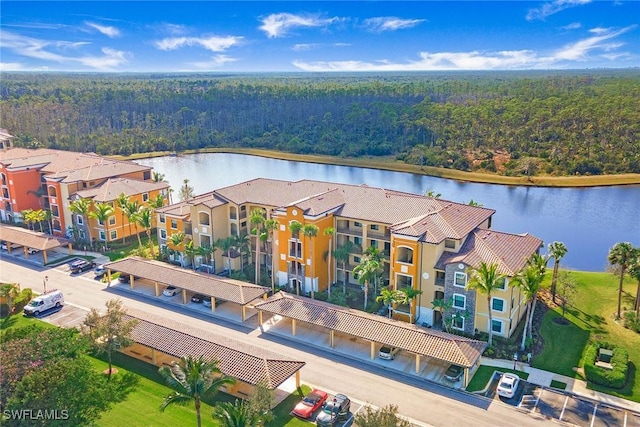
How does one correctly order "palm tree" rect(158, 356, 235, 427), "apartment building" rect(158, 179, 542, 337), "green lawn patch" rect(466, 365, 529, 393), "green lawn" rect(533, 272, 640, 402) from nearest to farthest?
"palm tree" rect(158, 356, 235, 427)
"green lawn patch" rect(466, 365, 529, 393)
"green lawn" rect(533, 272, 640, 402)
"apartment building" rect(158, 179, 542, 337)

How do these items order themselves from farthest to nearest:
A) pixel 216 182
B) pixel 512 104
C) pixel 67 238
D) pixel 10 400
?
pixel 512 104 → pixel 216 182 → pixel 67 238 → pixel 10 400

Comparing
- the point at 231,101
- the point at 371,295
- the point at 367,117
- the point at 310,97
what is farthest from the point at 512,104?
the point at 371,295

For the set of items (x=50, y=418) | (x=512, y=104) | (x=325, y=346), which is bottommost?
(x=325, y=346)

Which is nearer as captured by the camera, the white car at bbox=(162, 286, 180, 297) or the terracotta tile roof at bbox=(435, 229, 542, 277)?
the terracotta tile roof at bbox=(435, 229, 542, 277)

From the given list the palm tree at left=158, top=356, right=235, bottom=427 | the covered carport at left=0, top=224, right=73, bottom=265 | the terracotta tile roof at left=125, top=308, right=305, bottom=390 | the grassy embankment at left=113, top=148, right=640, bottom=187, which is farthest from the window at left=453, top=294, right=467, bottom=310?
the grassy embankment at left=113, top=148, right=640, bottom=187

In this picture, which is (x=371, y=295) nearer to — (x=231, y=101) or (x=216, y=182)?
(x=216, y=182)

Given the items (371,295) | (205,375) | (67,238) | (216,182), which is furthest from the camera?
(216,182)

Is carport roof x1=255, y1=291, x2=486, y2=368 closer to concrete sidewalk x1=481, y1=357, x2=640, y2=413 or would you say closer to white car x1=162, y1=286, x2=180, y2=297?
concrete sidewalk x1=481, y1=357, x2=640, y2=413
